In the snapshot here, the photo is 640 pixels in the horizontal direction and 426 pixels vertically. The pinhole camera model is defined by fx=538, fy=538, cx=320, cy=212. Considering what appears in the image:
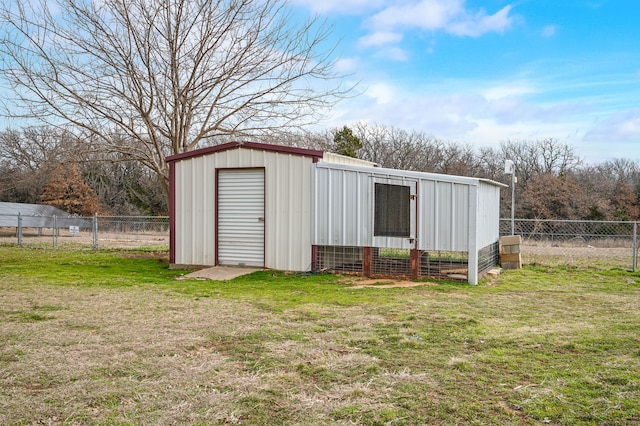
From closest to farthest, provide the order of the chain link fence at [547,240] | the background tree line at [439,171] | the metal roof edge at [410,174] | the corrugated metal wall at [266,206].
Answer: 1. the metal roof edge at [410,174]
2. the corrugated metal wall at [266,206]
3. the chain link fence at [547,240]
4. the background tree line at [439,171]

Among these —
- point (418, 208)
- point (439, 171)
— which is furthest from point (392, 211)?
point (439, 171)

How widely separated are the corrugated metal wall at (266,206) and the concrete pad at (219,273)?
441 millimetres

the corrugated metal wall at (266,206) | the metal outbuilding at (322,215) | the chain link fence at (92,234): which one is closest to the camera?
the metal outbuilding at (322,215)

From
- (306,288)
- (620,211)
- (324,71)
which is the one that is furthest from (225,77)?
(620,211)

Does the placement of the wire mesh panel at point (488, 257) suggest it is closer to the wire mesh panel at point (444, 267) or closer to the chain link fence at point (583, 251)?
the wire mesh panel at point (444, 267)

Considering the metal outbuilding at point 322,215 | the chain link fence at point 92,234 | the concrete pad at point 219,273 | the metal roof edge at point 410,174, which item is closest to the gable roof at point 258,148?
the metal outbuilding at point 322,215

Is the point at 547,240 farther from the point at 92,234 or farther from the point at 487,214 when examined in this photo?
the point at 92,234

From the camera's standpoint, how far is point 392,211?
9844 millimetres

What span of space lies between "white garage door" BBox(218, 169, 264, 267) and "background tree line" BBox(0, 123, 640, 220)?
11.5 meters

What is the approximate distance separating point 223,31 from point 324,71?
8.92 feet

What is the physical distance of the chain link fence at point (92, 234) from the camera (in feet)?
60.6

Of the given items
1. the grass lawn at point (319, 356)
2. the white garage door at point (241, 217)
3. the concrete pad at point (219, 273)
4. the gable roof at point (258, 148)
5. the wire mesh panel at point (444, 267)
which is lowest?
the grass lawn at point (319, 356)

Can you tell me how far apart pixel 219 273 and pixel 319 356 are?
19.8ft

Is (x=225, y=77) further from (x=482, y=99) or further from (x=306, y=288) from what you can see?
(x=482, y=99)
